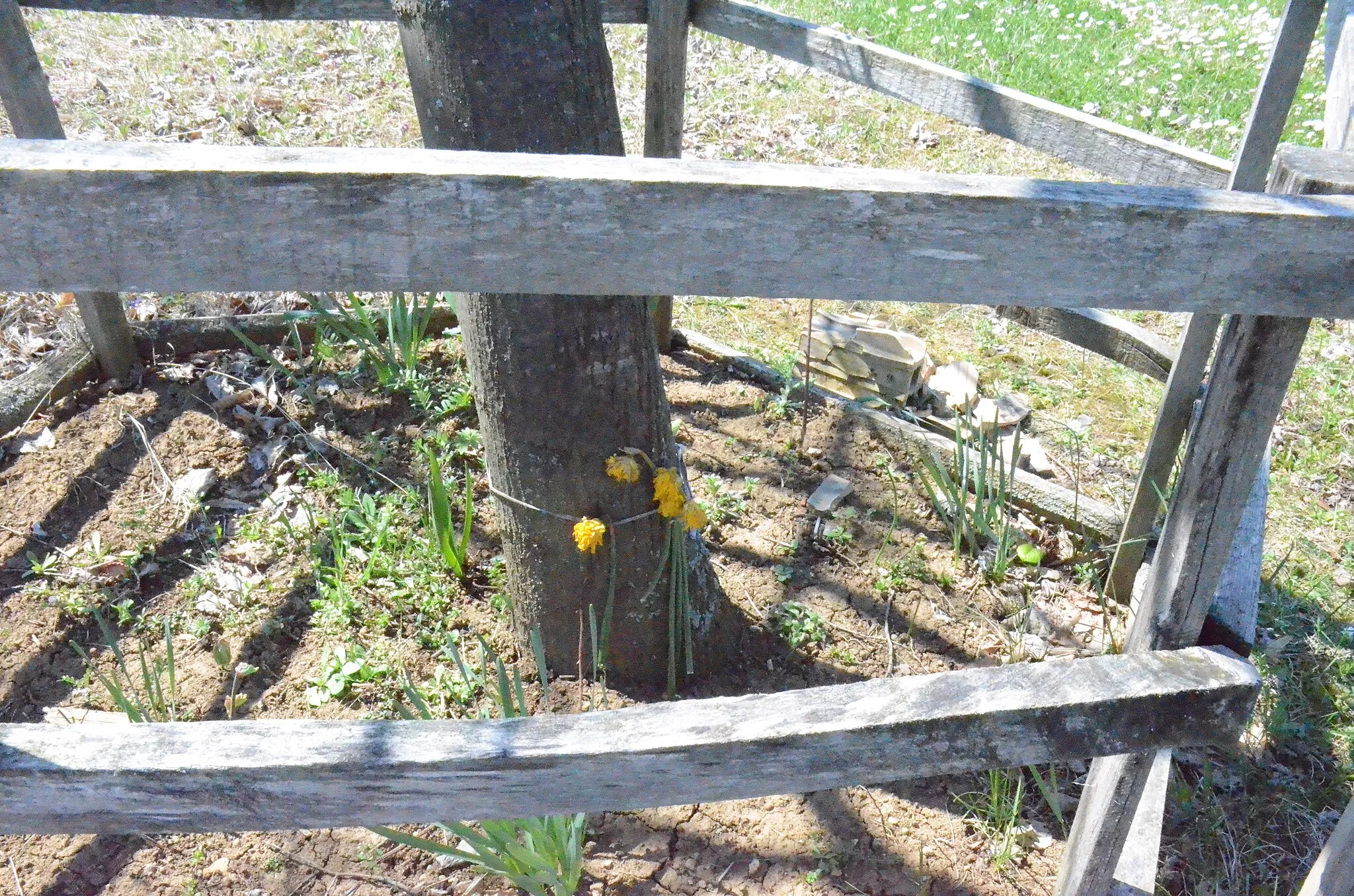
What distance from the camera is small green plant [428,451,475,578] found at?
2412 mm

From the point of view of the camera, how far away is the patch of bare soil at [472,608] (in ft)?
6.75

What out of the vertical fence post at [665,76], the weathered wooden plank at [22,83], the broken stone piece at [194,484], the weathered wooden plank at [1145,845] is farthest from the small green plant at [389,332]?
the weathered wooden plank at [1145,845]

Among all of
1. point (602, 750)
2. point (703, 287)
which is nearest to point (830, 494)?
point (602, 750)

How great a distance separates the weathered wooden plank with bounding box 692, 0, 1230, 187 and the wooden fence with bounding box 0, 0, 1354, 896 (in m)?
1.18

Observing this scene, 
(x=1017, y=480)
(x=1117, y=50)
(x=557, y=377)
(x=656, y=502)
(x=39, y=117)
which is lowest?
(x=1017, y=480)

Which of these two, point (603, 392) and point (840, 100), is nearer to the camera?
point (603, 392)

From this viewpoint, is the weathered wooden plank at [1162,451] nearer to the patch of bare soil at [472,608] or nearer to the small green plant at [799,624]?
the patch of bare soil at [472,608]

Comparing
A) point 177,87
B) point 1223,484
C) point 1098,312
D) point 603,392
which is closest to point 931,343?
point 1098,312

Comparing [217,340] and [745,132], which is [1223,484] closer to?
[217,340]

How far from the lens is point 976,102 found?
274 centimetres

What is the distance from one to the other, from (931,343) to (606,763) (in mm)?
2933

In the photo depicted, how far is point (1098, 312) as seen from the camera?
290 cm

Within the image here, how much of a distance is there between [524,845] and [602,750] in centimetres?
69

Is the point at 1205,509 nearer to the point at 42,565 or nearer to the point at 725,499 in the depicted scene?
the point at 725,499
